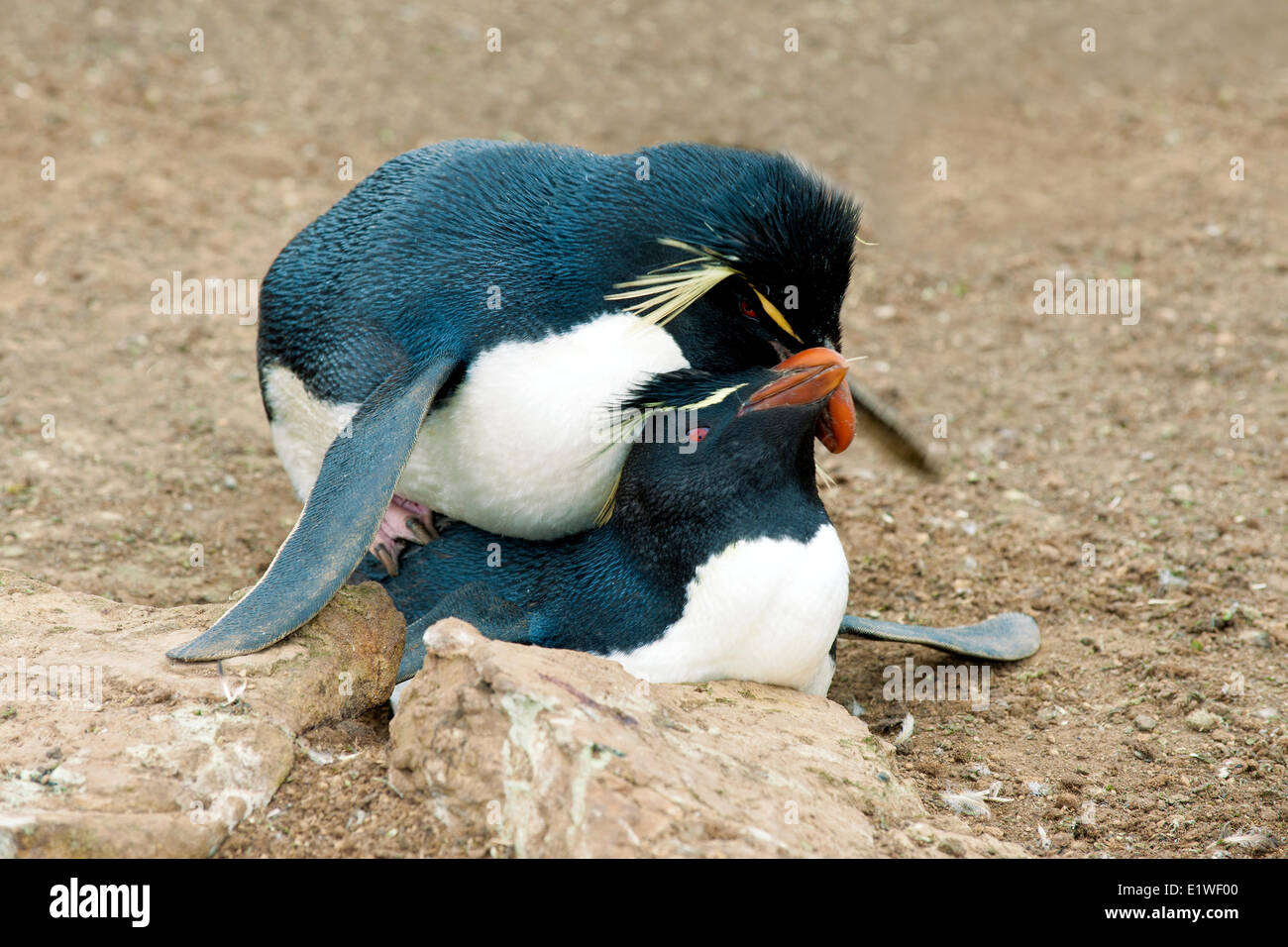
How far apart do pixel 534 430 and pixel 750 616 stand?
652 mm

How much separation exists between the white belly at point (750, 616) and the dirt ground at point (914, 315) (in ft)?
1.54

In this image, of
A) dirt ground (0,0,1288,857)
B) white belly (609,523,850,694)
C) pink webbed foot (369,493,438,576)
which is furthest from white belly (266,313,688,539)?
dirt ground (0,0,1288,857)

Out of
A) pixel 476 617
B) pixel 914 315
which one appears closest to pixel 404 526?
pixel 476 617

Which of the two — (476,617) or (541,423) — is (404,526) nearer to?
(476,617)

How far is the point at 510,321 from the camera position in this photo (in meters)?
3.19

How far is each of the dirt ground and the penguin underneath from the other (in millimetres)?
465

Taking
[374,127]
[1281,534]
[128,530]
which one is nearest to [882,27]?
[374,127]

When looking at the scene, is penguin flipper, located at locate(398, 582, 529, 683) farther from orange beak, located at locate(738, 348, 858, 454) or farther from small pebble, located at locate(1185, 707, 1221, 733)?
small pebble, located at locate(1185, 707, 1221, 733)

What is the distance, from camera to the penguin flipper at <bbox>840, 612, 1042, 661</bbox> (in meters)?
3.72

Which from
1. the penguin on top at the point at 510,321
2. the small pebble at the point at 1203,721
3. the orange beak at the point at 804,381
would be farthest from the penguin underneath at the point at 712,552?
the small pebble at the point at 1203,721

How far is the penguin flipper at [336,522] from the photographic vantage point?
2750mm

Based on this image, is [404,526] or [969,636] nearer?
[404,526]

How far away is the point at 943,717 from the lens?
3.55 metres
